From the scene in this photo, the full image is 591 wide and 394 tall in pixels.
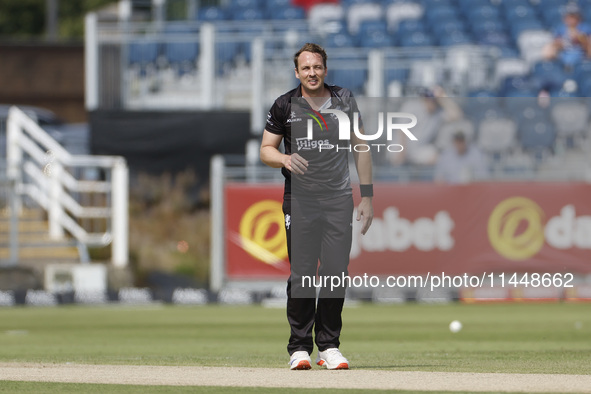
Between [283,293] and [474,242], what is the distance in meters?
2.72

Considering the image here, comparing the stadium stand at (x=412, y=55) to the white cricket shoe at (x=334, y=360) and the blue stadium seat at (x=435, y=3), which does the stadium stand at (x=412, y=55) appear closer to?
the blue stadium seat at (x=435, y=3)

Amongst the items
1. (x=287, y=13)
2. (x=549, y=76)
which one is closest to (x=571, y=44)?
(x=549, y=76)

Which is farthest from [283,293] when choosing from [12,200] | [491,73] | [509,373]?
[509,373]

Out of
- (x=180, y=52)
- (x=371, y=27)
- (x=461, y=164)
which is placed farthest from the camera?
(x=371, y=27)

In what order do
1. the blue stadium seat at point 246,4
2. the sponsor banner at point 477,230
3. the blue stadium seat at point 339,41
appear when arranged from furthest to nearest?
the blue stadium seat at point 246,4, the blue stadium seat at point 339,41, the sponsor banner at point 477,230

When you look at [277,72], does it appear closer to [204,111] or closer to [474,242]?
[204,111]

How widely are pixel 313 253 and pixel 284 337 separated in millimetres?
4035

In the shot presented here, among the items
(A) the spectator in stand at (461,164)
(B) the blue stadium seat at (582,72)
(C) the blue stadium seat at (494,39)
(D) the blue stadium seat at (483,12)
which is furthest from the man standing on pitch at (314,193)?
(D) the blue stadium seat at (483,12)

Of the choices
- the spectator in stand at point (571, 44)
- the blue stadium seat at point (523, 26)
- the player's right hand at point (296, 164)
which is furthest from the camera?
the blue stadium seat at point (523, 26)

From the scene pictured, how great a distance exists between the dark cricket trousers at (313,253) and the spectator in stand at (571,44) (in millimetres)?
14585

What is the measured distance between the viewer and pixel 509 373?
6.89 m

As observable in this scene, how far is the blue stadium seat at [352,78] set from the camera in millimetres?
20109

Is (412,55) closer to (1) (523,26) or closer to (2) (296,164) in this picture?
(1) (523,26)

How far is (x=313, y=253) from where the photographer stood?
23.7 ft
